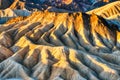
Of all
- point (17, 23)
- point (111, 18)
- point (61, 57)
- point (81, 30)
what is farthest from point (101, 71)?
point (111, 18)

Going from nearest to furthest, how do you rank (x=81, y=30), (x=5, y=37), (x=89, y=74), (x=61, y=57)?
(x=89, y=74), (x=61, y=57), (x=5, y=37), (x=81, y=30)

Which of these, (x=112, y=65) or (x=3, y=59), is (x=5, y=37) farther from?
(x=112, y=65)

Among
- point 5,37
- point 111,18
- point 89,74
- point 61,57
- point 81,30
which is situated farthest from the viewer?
point 111,18

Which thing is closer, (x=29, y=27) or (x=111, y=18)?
(x=29, y=27)

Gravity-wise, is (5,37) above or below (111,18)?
above

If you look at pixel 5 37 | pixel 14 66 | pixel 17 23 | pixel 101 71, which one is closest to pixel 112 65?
pixel 101 71
